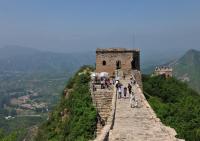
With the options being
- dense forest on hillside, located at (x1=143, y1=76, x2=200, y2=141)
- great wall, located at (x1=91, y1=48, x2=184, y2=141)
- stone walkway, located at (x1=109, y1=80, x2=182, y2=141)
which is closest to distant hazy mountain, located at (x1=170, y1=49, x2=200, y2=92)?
dense forest on hillside, located at (x1=143, y1=76, x2=200, y2=141)

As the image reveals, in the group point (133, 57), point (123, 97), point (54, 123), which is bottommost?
point (54, 123)

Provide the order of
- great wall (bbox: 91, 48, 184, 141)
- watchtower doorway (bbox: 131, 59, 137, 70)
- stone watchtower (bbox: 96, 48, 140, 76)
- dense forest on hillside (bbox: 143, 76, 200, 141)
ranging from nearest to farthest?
1. great wall (bbox: 91, 48, 184, 141)
2. dense forest on hillside (bbox: 143, 76, 200, 141)
3. stone watchtower (bbox: 96, 48, 140, 76)
4. watchtower doorway (bbox: 131, 59, 137, 70)

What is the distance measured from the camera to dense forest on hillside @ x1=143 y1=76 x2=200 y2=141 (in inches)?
1120

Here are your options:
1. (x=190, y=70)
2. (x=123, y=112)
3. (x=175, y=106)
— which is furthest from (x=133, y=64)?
(x=190, y=70)

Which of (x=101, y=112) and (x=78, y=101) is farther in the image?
(x=78, y=101)

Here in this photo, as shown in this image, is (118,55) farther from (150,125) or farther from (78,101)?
(150,125)

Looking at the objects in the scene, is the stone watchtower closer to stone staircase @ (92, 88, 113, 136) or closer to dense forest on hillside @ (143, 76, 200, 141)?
dense forest on hillside @ (143, 76, 200, 141)

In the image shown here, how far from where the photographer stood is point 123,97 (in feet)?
89.5

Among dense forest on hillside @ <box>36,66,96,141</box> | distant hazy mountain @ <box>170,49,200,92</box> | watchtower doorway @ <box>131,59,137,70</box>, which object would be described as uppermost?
distant hazy mountain @ <box>170,49,200,92</box>

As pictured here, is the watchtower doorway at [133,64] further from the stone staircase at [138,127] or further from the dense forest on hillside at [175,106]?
the stone staircase at [138,127]

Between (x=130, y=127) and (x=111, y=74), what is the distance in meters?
23.0

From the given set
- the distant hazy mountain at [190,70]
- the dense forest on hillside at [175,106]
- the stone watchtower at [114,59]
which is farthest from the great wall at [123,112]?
the distant hazy mountain at [190,70]

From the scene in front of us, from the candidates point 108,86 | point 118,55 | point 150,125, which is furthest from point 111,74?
point 150,125

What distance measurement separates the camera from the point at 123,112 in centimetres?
2145
